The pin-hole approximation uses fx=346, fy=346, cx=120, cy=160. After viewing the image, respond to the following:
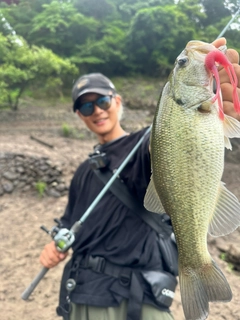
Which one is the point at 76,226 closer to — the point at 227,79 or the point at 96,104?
the point at 96,104

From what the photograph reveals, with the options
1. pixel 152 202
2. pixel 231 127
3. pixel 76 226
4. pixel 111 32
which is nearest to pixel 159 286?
pixel 76 226

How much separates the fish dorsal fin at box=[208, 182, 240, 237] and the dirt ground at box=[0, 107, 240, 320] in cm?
298

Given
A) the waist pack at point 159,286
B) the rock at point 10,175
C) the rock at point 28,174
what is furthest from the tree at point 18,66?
the waist pack at point 159,286

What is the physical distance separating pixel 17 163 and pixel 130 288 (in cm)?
590

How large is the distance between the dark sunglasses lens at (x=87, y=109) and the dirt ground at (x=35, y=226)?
264cm

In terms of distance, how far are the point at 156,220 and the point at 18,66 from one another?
10451 mm

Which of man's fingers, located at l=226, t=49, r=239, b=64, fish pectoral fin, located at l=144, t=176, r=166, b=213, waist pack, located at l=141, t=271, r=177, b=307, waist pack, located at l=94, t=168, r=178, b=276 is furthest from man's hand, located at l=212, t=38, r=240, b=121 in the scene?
waist pack, located at l=141, t=271, r=177, b=307

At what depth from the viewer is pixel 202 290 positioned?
1.27 meters

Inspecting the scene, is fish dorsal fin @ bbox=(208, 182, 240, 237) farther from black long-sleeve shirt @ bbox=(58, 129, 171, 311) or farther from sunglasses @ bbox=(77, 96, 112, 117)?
sunglasses @ bbox=(77, 96, 112, 117)

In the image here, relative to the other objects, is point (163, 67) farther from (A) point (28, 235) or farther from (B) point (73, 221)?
(B) point (73, 221)

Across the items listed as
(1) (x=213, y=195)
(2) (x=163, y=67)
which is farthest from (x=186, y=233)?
(2) (x=163, y=67)

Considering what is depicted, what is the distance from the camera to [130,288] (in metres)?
2.01

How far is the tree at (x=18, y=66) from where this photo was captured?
35.3ft

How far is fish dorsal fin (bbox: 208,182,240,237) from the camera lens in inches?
50.7
